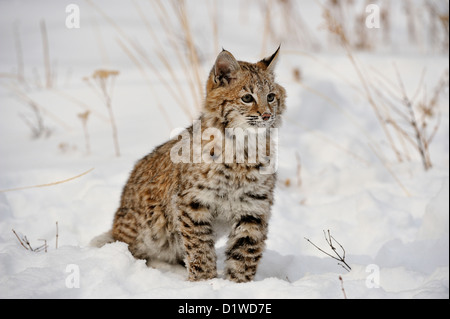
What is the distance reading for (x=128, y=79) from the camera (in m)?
7.01

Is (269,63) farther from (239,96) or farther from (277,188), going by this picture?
(277,188)

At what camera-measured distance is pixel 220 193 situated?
8.78 ft

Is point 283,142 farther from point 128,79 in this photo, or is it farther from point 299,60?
point 128,79

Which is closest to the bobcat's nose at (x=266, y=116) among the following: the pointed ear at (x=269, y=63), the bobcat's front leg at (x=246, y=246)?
the pointed ear at (x=269, y=63)

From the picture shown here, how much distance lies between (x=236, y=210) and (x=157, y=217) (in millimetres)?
537

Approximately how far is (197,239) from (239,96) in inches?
34.3

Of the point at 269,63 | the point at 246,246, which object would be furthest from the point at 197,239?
the point at 269,63

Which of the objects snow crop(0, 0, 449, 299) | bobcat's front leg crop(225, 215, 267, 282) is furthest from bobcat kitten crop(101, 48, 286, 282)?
snow crop(0, 0, 449, 299)

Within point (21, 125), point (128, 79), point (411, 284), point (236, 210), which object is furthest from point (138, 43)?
point (411, 284)

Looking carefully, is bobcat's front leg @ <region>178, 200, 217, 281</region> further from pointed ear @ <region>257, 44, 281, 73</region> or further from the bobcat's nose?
pointed ear @ <region>257, 44, 281, 73</region>

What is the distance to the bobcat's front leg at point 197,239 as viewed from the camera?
2695 millimetres

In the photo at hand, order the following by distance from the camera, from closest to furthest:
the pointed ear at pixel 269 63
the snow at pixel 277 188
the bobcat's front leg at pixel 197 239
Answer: the snow at pixel 277 188
the bobcat's front leg at pixel 197 239
the pointed ear at pixel 269 63

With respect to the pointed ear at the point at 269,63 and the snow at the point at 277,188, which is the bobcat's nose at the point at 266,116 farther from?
the snow at the point at 277,188

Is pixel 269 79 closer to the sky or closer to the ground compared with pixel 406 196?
closer to the sky
